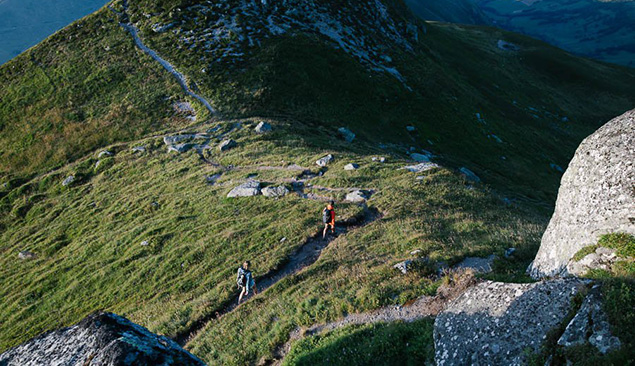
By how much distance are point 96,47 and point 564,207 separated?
78.4 metres

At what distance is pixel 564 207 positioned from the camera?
1435 cm

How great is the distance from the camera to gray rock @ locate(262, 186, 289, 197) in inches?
1265

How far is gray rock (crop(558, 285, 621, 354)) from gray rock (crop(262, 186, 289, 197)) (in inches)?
1003

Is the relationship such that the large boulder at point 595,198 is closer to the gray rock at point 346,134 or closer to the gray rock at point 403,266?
the gray rock at point 403,266

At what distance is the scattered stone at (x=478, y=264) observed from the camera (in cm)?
1641

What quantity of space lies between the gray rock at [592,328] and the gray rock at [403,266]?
28.1 ft

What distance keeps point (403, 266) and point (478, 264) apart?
364 cm

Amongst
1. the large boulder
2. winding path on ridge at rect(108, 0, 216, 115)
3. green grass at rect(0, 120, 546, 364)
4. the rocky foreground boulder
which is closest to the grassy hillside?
green grass at rect(0, 120, 546, 364)

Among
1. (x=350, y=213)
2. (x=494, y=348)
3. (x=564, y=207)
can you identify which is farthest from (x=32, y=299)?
(x=564, y=207)

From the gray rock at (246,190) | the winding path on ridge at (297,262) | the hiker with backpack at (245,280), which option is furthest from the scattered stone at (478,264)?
the gray rock at (246,190)

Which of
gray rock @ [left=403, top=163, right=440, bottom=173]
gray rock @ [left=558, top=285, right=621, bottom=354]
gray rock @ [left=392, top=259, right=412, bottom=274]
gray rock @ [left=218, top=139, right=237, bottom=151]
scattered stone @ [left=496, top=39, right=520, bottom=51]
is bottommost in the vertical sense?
scattered stone @ [left=496, top=39, right=520, bottom=51]

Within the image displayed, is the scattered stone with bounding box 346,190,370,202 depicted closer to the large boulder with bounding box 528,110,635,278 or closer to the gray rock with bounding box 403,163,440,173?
the gray rock with bounding box 403,163,440,173

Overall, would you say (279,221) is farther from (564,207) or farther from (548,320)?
(548,320)

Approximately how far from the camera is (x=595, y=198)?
1277 cm
